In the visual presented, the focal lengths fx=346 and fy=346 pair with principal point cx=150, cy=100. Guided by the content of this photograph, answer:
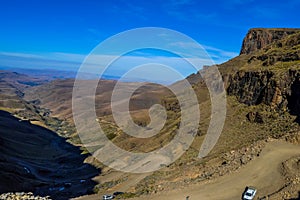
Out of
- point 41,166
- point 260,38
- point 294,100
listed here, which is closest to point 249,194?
point 294,100

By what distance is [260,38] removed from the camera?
103 metres

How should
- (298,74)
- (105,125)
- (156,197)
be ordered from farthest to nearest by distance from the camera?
(105,125) → (298,74) → (156,197)

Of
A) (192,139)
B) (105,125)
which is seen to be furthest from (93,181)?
(105,125)

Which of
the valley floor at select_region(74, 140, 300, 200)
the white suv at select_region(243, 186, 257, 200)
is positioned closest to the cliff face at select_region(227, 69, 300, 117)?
the valley floor at select_region(74, 140, 300, 200)

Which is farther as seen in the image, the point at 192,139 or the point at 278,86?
the point at 192,139

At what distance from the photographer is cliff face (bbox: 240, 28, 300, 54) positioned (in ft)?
328

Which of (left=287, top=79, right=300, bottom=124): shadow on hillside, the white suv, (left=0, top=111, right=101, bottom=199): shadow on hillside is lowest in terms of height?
(left=0, top=111, right=101, bottom=199): shadow on hillside

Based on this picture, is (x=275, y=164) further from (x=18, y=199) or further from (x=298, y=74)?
(x=18, y=199)

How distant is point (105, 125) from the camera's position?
128 m

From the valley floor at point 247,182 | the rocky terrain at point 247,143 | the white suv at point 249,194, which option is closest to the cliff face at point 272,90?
the rocky terrain at point 247,143

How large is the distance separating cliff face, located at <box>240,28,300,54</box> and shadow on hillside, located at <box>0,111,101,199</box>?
58446 mm

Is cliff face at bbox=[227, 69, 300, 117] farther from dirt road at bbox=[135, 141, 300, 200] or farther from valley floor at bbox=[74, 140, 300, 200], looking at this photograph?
dirt road at bbox=[135, 141, 300, 200]

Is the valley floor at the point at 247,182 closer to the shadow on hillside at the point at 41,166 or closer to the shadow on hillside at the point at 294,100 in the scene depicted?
the shadow on hillside at the point at 294,100

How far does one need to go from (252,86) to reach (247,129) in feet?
38.0
